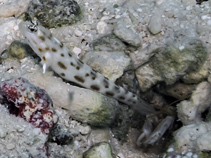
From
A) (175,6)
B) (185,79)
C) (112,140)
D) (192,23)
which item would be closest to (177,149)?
(112,140)

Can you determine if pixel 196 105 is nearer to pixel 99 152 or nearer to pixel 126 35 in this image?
pixel 126 35

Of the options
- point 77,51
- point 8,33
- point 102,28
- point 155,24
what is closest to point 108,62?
point 77,51

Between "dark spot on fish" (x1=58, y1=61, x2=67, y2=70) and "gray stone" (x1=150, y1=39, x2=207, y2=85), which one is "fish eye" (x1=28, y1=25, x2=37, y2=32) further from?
"gray stone" (x1=150, y1=39, x2=207, y2=85)

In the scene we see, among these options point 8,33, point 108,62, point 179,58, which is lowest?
point 179,58

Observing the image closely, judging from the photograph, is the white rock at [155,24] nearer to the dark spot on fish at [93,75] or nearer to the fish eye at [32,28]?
the dark spot on fish at [93,75]

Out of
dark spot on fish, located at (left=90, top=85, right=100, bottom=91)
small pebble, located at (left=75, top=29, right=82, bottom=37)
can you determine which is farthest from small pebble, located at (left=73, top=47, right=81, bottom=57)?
dark spot on fish, located at (left=90, top=85, right=100, bottom=91)

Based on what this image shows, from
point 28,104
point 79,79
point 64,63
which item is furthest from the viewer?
point 79,79
